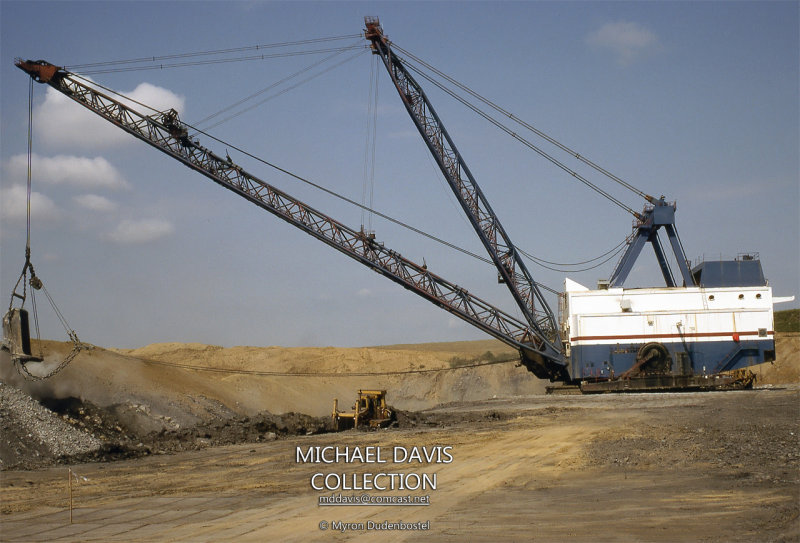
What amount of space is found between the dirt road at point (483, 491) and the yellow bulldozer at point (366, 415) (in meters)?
2.29

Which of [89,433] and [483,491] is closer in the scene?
[483,491]

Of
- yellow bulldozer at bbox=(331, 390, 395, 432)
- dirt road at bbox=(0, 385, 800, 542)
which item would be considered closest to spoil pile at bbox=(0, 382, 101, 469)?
dirt road at bbox=(0, 385, 800, 542)

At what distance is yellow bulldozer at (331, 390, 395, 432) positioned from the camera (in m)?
23.1

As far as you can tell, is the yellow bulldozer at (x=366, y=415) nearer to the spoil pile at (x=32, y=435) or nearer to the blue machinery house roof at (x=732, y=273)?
the spoil pile at (x=32, y=435)

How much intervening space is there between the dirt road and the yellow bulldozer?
7.51 ft

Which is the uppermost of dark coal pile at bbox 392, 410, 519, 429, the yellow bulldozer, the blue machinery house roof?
the blue machinery house roof

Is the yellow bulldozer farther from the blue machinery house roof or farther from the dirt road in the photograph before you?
the blue machinery house roof

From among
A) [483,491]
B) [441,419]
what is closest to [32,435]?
[483,491]

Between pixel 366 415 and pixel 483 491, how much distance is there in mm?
11206

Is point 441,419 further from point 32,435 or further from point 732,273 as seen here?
point 732,273

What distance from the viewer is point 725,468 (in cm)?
1292

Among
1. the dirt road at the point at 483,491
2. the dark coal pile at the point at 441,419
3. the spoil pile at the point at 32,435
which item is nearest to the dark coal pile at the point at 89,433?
the spoil pile at the point at 32,435

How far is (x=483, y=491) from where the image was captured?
40.8 ft

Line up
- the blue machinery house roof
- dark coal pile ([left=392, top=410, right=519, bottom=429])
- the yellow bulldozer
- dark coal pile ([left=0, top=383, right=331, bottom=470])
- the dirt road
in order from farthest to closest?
the blue machinery house roof, dark coal pile ([left=392, top=410, right=519, bottom=429]), the yellow bulldozer, dark coal pile ([left=0, top=383, right=331, bottom=470]), the dirt road
